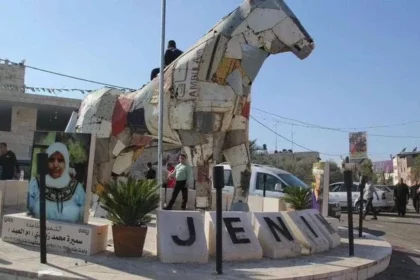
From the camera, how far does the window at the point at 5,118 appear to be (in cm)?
2978

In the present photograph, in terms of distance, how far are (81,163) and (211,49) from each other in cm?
Result: 281

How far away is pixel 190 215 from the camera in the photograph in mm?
6191

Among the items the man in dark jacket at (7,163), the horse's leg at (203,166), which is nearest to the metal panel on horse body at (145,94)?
the horse's leg at (203,166)

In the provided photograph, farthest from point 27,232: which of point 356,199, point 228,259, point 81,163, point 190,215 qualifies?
point 356,199

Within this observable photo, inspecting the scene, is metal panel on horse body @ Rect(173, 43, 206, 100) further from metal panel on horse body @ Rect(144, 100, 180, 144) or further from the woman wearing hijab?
the woman wearing hijab

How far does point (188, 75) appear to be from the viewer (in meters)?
7.87

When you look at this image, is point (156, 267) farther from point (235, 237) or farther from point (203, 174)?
point (203, 174)

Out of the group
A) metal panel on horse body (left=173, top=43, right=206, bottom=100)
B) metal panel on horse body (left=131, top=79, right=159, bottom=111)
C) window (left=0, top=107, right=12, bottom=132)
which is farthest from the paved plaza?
window (left=0, top=107, right=12, bottom=132)

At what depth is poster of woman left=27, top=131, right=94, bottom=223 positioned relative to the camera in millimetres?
6375

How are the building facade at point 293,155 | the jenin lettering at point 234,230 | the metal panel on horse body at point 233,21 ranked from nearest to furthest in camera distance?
the jenin lettering at point 234,230 < the metal panel on horse body at point 233,21 < the building facade at point 293,155

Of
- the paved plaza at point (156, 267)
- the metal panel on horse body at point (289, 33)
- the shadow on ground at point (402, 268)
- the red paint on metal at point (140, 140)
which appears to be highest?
the metal panel on horse body at point (289, 33)

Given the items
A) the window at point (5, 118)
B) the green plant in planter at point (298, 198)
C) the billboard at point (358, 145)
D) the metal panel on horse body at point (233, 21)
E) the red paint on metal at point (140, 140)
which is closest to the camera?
the metal panel on horse body at point (233, 21)

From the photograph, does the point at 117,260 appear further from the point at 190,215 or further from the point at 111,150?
the point at 111,150

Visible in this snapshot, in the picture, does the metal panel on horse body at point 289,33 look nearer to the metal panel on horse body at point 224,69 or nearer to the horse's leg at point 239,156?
the metal panel on horse body at point 224,69
